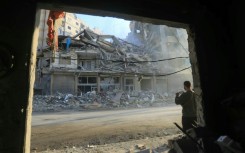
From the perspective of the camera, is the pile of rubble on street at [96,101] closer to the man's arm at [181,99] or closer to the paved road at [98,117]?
the paved road at [98,117]

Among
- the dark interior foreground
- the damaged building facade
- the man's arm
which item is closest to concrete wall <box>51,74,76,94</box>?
the damaged building facade

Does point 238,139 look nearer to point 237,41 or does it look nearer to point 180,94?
point 237,41

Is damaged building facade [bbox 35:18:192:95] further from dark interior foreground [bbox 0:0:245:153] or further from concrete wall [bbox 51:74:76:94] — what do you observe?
dark interior foreground [bbox 0:0:245:153]

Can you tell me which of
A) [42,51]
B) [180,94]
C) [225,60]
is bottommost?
[180,94]

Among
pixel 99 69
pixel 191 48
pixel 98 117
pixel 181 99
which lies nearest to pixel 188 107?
pixel 181 99

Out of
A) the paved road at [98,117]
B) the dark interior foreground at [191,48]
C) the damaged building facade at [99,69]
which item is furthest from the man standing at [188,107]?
the damaged building facade at [99,69]

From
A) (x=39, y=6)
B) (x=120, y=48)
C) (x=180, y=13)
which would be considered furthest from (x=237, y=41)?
(x=120, y=48)

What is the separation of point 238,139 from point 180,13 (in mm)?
2046

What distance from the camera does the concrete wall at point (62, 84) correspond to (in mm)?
26273

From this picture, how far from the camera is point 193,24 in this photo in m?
3.41

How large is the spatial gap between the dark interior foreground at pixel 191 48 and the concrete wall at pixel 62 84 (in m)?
24.4

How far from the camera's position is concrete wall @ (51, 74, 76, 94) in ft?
86.2

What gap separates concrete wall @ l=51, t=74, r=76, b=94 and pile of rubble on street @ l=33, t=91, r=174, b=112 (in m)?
0.93

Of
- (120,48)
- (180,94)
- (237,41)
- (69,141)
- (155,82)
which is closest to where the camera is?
(237,41)
